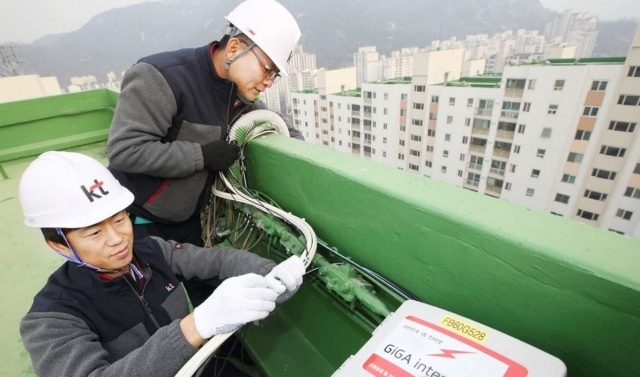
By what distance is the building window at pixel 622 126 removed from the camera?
7265mm

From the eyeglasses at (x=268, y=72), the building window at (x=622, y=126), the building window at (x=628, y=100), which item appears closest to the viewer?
the eyeglasses at (x=268, y=72)

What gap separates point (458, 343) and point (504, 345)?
0.09 m

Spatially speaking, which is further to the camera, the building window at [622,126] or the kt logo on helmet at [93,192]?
the building window at [622,126]

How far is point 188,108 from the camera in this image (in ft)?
4.57

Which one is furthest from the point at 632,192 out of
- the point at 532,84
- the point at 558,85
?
the point at 532,84

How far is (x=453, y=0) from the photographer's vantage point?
5659 cm

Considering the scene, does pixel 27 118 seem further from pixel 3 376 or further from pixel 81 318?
pixel 81 318

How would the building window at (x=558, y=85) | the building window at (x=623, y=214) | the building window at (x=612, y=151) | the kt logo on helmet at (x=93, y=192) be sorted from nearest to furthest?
1. the kt logo on helmet at (x=93, y=192)
2. the building window at (x=612, y=151)
3. the building window at (x=623, y=214)
4. the building window at (x=558, y=85)

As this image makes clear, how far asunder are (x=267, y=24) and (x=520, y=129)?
12.9 meters

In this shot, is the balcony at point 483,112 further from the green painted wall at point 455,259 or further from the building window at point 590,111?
the green painted wall at point 455,259

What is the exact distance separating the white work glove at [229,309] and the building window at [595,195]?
11.1 metres

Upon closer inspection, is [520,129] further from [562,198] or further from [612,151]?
[612,151]

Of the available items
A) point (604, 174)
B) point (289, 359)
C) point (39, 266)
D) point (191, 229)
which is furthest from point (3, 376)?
point (604, 174)

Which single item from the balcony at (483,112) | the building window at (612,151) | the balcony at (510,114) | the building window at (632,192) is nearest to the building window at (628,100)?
the building window at (612,151)
